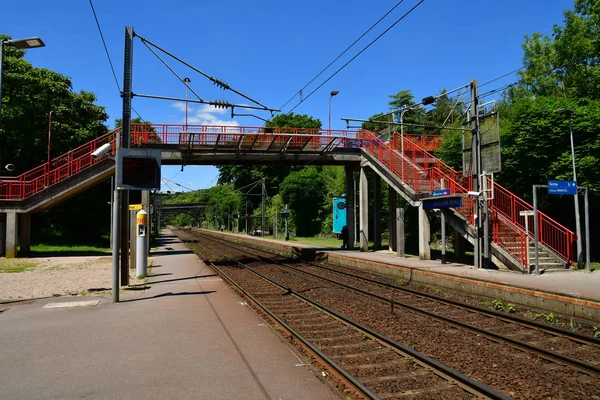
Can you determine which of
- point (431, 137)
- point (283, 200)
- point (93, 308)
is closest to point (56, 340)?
point (93, 308)

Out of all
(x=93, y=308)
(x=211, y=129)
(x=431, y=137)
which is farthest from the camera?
→ (x=431, y=137)

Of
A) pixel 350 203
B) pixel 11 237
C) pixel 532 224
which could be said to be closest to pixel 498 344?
pixel 532 224

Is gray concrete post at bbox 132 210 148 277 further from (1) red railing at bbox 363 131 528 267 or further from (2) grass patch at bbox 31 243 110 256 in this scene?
(2) grass patch at bbox 31 243 110 256

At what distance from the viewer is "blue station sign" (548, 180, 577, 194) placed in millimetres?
14109

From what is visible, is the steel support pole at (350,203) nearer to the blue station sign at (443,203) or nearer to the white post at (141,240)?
the blue station sign at (443,203)

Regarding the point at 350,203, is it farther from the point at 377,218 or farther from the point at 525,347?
the point at 525,347

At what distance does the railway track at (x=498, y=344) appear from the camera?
556 centimetres

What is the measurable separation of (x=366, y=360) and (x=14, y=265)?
66.2 ft

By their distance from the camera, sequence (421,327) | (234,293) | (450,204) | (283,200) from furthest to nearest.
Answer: (283,200), (450,204), (234,293), (421,327)

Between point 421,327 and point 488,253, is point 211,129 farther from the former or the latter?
point 421,327

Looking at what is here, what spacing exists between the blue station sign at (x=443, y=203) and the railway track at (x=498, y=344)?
5910 millimetres

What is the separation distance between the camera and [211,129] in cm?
2391

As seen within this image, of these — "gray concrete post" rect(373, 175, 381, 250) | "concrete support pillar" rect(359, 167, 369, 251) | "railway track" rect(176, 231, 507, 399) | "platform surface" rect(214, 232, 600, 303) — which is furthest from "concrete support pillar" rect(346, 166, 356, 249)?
"railway track" rect(176, 231, 507, 399)

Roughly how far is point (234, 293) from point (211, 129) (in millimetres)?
13034
